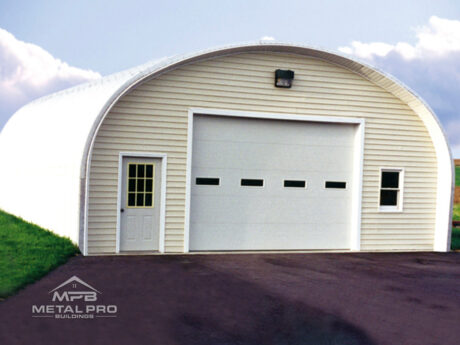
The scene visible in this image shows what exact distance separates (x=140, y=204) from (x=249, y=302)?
432 centimetres

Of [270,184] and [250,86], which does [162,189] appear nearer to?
[270,184]

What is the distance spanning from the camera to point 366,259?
11414 mm

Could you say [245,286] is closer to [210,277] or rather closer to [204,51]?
[210,277]

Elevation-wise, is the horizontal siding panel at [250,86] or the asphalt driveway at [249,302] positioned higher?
the horizontal siding panel at [250,86]

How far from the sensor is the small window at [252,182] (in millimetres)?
11836

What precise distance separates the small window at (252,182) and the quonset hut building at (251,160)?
22 millimetres

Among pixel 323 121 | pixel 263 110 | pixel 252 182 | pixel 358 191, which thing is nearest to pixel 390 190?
pixel 358 191

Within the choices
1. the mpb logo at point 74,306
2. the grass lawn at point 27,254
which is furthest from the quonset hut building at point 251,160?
the mpb logo at point 74,306

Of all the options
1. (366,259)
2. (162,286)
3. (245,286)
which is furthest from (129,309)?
(366,259)

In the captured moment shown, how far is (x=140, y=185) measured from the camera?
36.4ft

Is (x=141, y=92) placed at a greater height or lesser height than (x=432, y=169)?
greater

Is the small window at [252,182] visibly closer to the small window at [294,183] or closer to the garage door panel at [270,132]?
the small window at [294,183]

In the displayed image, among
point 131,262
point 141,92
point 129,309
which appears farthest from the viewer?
point 141,92

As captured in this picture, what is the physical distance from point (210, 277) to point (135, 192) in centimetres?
289
